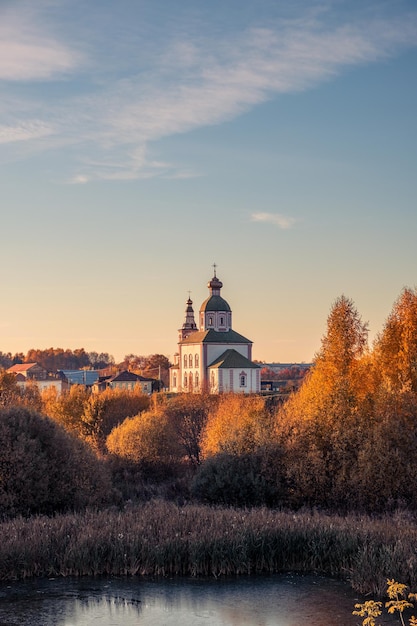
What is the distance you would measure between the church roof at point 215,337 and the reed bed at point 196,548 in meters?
80.9

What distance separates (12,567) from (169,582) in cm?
351

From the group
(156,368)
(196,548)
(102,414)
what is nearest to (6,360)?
(156,368)

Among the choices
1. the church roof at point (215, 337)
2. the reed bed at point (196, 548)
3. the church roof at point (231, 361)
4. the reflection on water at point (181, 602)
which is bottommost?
the reflection on water at point (181, 602)

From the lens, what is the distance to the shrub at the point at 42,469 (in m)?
26.0

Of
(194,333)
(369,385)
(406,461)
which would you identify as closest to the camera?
(406,461)

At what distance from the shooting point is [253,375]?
9969 cm

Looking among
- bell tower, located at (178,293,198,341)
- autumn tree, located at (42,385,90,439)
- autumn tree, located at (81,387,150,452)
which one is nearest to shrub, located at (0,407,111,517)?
autumn tree, located at (81,387,150,452)

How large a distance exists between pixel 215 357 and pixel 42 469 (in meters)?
75.2

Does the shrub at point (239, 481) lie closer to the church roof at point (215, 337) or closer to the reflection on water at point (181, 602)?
the reflection on water at point (181, 602)

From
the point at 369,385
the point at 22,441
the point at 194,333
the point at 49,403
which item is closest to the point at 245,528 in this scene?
the point at 22,441

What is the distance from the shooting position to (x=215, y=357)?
101625mm

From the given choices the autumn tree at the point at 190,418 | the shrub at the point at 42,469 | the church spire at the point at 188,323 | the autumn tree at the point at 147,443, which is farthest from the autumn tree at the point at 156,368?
the shrub at the point at 42,469

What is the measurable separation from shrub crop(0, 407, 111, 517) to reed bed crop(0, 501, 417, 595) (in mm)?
5611

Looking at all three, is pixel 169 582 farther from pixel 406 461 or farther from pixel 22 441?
pixel 406 461
